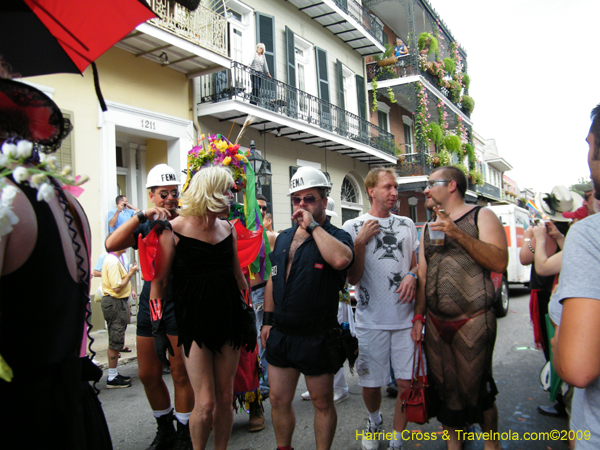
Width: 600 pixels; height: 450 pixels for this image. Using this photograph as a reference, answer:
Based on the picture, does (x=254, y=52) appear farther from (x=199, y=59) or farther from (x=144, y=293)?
(x=144, y=293)

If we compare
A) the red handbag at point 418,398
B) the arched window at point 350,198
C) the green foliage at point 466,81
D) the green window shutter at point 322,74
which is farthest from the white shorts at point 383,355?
the green foliage at point 466,81

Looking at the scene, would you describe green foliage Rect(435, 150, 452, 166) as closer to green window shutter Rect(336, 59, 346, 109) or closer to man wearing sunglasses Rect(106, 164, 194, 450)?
green window shutter Rect(336, 59, 346, 109)

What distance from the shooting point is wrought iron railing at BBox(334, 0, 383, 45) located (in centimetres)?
1607

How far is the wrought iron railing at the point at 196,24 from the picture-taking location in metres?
9.02

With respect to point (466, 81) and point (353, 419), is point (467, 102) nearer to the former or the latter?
point (466, 81)

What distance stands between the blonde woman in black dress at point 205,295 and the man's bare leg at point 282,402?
1.00ft

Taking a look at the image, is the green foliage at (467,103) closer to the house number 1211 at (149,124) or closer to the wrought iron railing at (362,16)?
the wrought iron railing at (362,16)

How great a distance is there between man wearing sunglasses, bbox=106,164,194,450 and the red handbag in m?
1.57

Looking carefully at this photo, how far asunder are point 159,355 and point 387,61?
731 inches

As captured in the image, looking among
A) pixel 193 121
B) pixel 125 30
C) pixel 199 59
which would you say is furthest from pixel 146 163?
pixel 125 30

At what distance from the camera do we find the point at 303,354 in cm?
279

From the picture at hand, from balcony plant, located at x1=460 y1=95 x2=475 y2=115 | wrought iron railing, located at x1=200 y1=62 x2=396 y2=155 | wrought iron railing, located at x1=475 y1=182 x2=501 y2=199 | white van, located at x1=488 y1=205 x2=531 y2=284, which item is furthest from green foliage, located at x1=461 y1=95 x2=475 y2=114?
white van, located at x1=488 y1=205 x2=531 y2=284

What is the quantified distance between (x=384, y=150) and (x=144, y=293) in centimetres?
1635

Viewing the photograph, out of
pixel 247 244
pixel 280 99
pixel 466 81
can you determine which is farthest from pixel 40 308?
pixel 466 81
